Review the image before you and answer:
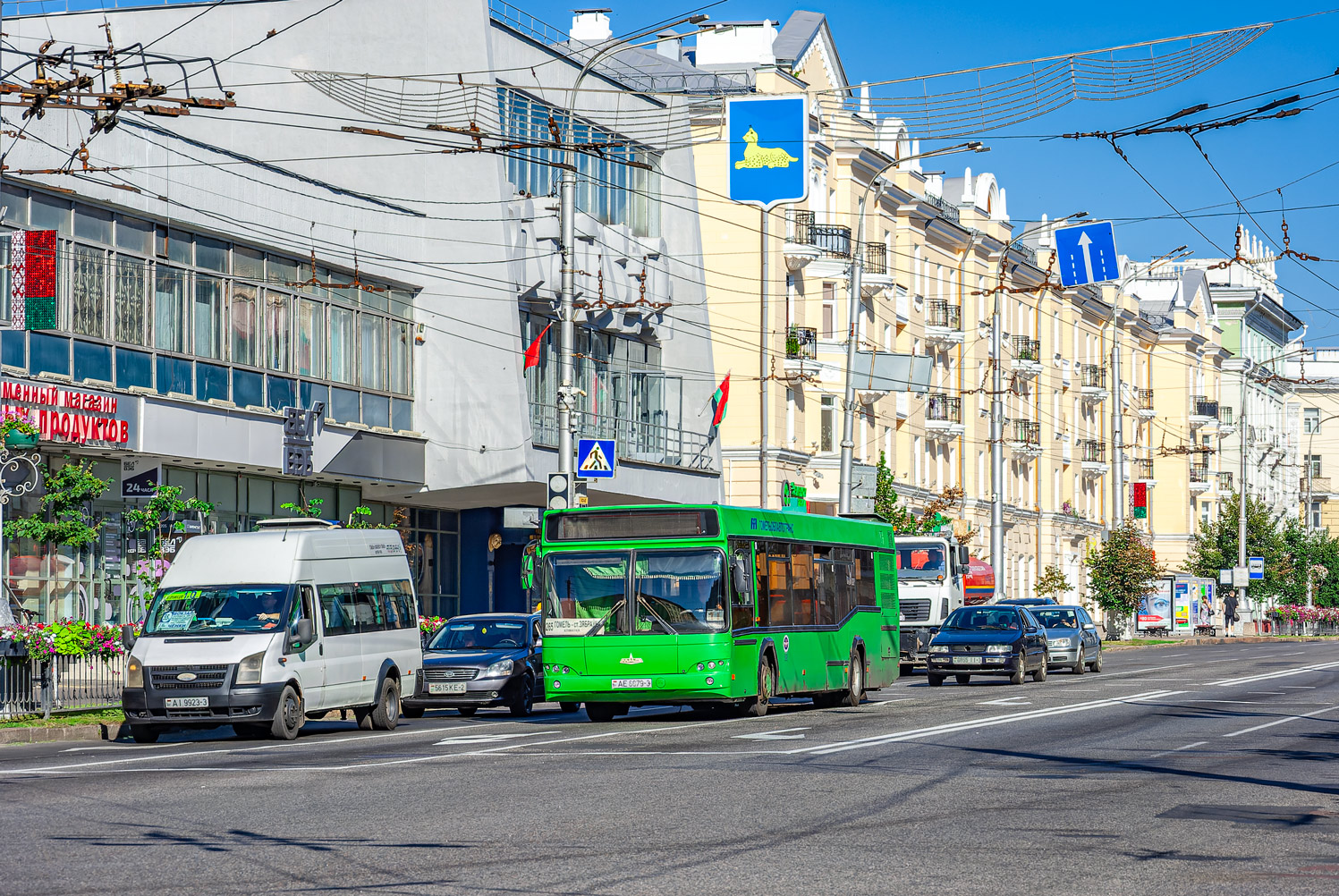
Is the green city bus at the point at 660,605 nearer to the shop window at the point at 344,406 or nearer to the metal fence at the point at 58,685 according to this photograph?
the metal fence at the point at 58,685

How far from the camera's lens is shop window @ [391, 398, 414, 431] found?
3972 cm

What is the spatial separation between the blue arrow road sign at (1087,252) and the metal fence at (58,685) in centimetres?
3050

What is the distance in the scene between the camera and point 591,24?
185 ft

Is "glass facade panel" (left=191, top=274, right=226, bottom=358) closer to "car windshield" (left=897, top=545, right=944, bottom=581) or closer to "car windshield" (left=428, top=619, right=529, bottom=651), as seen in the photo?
"car windshield" (left=428, top=619, right=529, bottom=651)

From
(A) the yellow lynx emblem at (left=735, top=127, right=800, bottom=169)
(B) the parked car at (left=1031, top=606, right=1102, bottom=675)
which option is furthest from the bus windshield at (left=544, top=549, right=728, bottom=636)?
(B) the parked car at (left=1031, top=606, right=1102, bottom=675)

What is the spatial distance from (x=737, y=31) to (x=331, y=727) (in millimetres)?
38231

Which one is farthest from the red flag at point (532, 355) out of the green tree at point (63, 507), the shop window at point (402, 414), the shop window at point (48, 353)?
the green tree at point (63, 507)

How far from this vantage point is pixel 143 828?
12.1 metres

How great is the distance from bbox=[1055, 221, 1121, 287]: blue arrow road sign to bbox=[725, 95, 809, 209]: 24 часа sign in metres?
23.2

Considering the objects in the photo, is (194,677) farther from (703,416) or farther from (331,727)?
(703,416)

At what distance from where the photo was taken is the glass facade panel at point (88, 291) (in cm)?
3047

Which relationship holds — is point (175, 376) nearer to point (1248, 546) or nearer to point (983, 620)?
point (983, 620)

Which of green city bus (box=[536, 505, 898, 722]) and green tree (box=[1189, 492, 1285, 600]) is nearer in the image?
green city bus (box=[536, 505, 898, 722])

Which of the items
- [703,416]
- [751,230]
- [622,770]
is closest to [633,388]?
[703,416]
